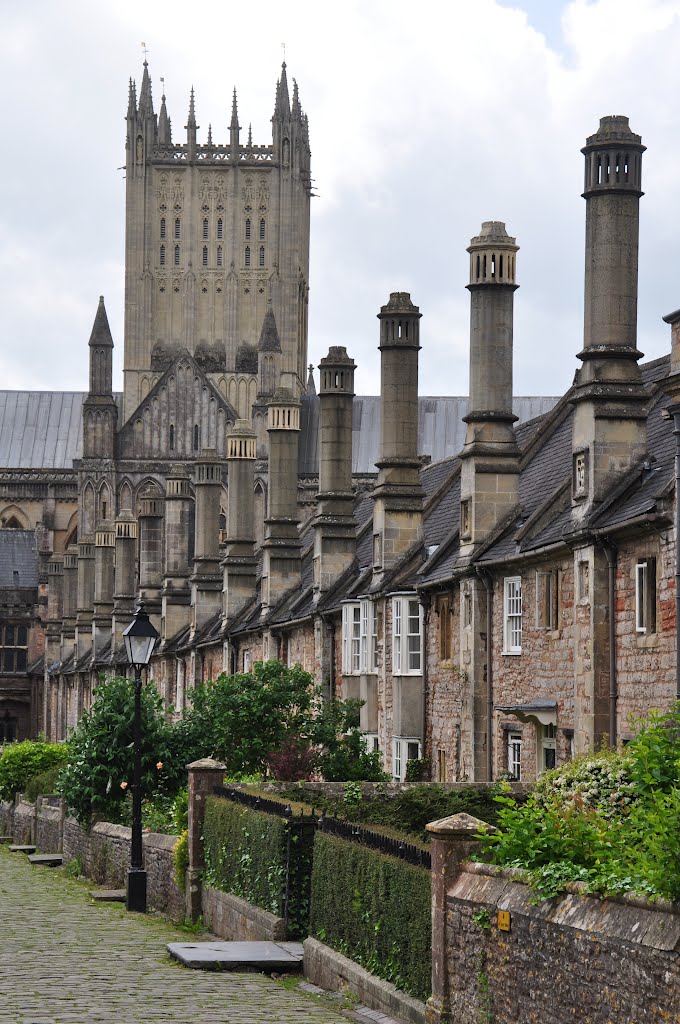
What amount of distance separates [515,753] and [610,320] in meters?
7.34

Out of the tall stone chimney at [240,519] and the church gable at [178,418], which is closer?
the tall stone chimney at [240,519]

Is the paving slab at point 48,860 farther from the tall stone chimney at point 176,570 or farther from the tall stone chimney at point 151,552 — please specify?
the tall stone chimney at point 151,552

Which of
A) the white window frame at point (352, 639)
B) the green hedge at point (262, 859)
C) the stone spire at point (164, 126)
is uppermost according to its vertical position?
the stone spire at point (164, 126)

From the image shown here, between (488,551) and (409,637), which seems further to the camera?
(409,637)

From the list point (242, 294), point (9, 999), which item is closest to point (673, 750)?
point (9, 999)

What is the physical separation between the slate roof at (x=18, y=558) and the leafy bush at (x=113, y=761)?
296 feet

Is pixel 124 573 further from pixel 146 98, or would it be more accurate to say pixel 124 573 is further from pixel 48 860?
pixel 146 98

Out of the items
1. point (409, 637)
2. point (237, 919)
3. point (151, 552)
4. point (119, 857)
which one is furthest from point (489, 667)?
point (151, 552)

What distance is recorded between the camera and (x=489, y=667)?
1230 inches

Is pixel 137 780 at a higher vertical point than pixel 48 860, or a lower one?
higher

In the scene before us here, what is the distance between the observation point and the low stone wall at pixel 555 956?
32.1 ft

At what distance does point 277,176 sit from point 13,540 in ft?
103

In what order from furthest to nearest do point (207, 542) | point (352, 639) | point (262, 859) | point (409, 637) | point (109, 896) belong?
point (207, 542) → point (352, 639) → point (409, 637) → point (109, 896) → point (262, 859)

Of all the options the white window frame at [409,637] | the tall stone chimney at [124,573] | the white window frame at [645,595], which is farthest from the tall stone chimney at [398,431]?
the tall stone chimney at [124,573]
